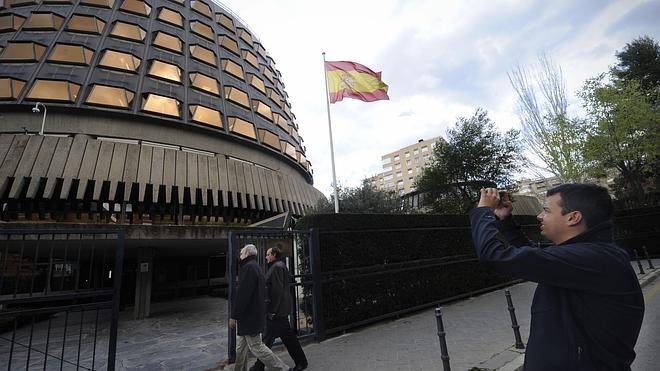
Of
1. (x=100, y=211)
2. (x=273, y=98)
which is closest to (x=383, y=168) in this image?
(x=273, y=98)

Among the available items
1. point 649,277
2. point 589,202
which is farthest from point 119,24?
point 649,277

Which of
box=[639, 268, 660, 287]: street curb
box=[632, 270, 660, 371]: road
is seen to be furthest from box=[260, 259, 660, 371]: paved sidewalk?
box=[639, 268, 660, 287]: street curb

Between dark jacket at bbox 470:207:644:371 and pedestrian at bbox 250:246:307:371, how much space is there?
434cm

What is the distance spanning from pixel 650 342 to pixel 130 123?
72.9 ft

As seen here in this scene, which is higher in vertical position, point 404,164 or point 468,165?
point 404,164

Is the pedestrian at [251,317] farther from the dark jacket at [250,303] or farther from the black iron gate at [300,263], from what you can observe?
the black iron gate at [300,263]

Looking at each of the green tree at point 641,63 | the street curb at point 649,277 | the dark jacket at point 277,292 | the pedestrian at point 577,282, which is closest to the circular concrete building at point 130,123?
the dark jacket at point 277,292

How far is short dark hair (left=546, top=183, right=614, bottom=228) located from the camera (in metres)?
1.74

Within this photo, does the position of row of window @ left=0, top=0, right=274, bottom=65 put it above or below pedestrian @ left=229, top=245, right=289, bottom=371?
above

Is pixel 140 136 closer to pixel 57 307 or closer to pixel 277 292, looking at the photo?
pixel 57 307

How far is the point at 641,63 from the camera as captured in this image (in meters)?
25.8

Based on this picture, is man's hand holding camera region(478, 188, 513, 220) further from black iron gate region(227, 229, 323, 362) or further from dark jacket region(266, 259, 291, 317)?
black iron gate region(227, 229, 323, 362)

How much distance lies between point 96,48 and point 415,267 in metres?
23.3

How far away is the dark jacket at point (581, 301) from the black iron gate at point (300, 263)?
18.5 ft
